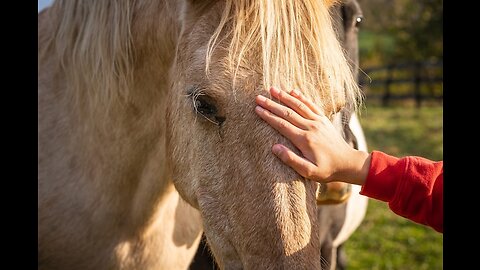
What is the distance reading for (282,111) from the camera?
5.69 ft

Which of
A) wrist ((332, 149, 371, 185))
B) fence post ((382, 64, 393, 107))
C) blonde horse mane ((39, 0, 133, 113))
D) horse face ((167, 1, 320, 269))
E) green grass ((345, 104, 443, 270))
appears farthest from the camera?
fence post ((382, 64, 393, 107))

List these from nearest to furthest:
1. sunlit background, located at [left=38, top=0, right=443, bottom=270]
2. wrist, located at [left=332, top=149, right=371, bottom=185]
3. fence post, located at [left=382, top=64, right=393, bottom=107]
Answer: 1. wrist, located at [left=332, top=149, right=371, bottom=185]
2. sunlit background, located at [left=38, top=0, right=443, bottom=270]
3. fence post, located at [left=382, top=64, right=393, bottom=107]

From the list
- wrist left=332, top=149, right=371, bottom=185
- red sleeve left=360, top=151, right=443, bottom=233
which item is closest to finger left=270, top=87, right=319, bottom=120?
wrist left=332, top=149, right=371, bottom=185

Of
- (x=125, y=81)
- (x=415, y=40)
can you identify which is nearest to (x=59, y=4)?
(x=125, y=81)

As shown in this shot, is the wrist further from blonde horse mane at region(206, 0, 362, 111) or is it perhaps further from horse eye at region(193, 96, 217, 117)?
horse eye at region(193, 96, 217, 117)

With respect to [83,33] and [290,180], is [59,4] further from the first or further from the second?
[290,180]

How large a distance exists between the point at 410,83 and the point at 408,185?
1873 centimetres

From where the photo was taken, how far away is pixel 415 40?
67.6 ft

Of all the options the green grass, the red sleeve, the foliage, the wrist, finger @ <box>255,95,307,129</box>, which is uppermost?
finger @ <box>255,95,307,129</box>

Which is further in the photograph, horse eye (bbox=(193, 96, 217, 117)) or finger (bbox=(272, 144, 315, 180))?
horse eye (bbox=(193, 96, 217, 117))

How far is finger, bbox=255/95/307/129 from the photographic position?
1.74 m

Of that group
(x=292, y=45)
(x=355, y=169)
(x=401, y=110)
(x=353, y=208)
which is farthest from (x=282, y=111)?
(x=401, y=110)

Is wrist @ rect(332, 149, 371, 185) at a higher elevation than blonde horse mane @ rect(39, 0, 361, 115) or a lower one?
lower

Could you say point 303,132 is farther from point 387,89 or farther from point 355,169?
point 387,89
